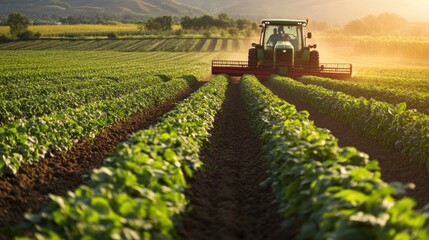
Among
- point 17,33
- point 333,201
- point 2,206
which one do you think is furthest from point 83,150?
point 17,33

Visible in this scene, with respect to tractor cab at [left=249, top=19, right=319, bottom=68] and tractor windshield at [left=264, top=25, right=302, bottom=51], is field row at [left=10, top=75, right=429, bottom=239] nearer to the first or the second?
tractor cab at [left=249, top=19, right=319, bottom=68]

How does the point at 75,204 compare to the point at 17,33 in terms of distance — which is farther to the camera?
the point at 17,33

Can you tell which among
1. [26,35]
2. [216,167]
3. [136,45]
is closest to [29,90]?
[216,167]

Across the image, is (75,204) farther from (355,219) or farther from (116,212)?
(355,219)

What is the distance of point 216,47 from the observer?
87.2m

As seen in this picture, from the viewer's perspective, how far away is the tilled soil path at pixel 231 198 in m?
5.54

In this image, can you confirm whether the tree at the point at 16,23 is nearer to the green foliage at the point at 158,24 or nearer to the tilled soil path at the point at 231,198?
the green foliage at the point at 158,24

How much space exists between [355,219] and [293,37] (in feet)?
78.7

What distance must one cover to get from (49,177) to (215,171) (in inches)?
103

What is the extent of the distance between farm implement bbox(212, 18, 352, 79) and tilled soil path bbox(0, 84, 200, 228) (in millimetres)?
15648

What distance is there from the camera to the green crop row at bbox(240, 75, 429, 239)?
367 centimetres

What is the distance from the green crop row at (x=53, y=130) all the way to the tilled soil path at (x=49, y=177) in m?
0.17

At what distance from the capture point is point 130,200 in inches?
167

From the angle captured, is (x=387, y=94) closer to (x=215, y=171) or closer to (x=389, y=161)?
(x=389, y=161)
